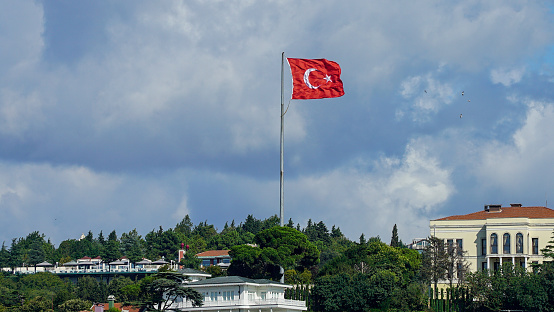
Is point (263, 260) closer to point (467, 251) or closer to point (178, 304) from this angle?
point (178, 304)

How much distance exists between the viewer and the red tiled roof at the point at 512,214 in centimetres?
11405

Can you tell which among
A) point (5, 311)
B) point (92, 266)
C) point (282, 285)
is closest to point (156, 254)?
point (92, 266)

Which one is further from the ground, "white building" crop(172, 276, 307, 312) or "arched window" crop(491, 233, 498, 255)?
"arched window" crop(491, 233, 498, 255)

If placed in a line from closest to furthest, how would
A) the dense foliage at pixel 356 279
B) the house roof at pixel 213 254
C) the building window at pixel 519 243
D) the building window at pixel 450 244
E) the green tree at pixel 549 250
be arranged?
the dense foliage at pixel 356 279 < the green tree at pixel 549 250 < the building window at pixel 450 244 < the building window at pixel 519 243 < the house roof at pixel 213 254

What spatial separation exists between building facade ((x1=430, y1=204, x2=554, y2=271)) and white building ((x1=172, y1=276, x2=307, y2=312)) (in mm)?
29609

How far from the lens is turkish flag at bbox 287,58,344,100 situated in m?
71.5

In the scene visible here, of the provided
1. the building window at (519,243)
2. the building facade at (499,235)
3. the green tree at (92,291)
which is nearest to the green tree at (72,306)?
the green tree at (92,291)

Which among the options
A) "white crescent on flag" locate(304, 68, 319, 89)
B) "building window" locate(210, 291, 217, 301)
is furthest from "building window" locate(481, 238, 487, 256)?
"white crescent on flag" locate(304, 68, 319, 89)

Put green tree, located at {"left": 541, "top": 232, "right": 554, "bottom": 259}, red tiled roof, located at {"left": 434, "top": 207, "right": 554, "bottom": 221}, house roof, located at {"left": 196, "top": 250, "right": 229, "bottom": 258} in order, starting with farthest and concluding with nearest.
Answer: house roof, located at {"left": 196, "top": 250, "right": 229, "bottom": 258} < red tiled roof, located at {"left": 434, "top": 207, "right": 554, "bottom": 221} < green tree, located at {"left": 541, "top": 232, "right": 554, "bottom": 259}

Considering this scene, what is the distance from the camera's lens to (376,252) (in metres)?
113

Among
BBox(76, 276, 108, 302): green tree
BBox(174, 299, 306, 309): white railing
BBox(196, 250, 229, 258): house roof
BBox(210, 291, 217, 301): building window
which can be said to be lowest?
BBox(76, 276, 108, 302): green tree

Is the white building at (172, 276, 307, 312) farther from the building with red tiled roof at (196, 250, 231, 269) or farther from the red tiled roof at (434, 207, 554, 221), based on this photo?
the building with red tiled roof at (196, 250, 231, 269)

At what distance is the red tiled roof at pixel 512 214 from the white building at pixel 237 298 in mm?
34106

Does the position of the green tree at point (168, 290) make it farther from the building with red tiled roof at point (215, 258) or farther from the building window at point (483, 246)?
the building with red tiled roof at point (215, 258)
